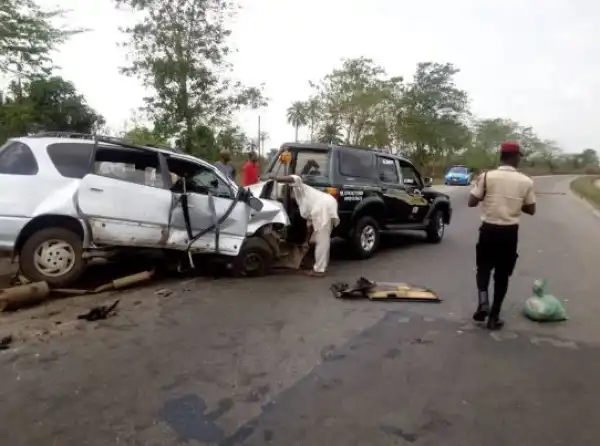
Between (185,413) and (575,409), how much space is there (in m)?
2.59

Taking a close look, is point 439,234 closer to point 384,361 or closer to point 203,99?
point 384,361

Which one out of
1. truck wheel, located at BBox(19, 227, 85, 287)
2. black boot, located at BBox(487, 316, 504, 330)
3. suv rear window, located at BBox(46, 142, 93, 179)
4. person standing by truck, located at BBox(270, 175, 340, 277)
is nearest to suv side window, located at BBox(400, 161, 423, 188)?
person standing by truck, located at BBox(270, 175, 340, 277)

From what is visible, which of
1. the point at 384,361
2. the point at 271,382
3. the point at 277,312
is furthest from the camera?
the point at 277,312

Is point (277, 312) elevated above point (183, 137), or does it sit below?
below

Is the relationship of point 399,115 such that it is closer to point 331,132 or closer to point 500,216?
point 331,132

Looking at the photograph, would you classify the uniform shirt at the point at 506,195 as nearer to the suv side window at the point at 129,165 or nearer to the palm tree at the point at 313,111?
the suv side window at the point at 129,165

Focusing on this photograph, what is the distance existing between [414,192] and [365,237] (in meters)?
1.96

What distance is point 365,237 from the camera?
363 inches

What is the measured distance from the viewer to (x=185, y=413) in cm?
353

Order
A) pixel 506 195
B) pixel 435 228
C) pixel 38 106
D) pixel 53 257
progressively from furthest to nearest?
pixel 38 106
pixel 435 228
pixel 53 257
pixel 506 195

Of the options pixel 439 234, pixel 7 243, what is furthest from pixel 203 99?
pixel 7 243

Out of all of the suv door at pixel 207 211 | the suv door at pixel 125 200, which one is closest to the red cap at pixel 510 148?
the suv door at pixel 207 211

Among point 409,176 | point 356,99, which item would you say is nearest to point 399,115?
point 356,99

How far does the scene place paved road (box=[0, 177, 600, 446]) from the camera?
332 centimetres
